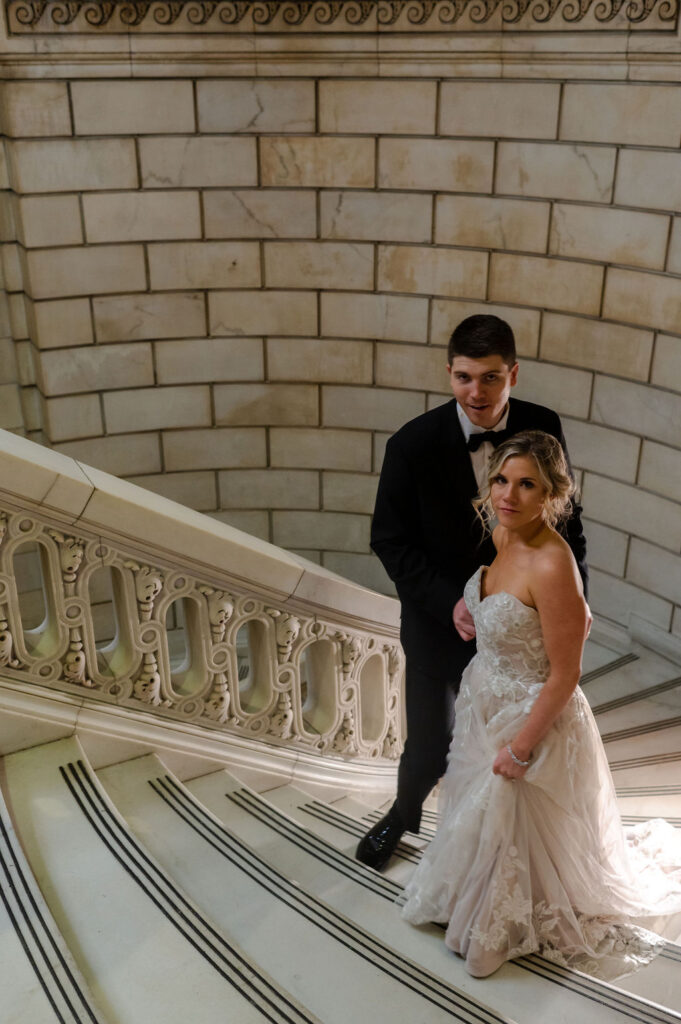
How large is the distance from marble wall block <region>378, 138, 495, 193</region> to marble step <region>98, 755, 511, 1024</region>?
3986 millimetres

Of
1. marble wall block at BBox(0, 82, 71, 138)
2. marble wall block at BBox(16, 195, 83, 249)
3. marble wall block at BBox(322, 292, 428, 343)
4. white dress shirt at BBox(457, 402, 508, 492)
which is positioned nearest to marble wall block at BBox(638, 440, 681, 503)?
marble wall block at BBox(322, 292, 428, 343)

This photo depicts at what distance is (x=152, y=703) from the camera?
131 inches

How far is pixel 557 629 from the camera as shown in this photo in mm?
2523

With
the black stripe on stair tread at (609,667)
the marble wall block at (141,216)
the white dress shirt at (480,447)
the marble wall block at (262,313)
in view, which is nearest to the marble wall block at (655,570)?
the black stripe on stair tread at (609,667)

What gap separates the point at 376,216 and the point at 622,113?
158 centimetres

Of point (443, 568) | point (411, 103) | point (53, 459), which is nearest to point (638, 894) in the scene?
point (443, 568)

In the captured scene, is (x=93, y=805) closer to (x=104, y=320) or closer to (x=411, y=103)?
(x=104, y=320)

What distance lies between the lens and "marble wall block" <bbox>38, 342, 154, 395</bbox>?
6074mm

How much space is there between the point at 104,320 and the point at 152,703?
3.47 metres

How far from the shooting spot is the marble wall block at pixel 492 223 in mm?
5594

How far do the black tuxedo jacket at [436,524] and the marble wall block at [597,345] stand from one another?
2625 mm

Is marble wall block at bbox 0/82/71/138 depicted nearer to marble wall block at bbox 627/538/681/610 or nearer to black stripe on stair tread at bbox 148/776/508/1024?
black stripe on stair tread at bbox 148/776/508/1024

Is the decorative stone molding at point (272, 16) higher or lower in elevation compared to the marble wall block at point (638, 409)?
higher

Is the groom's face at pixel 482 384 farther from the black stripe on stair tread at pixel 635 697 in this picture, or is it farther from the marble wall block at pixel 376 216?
the marble wall block at pixel 376 216
